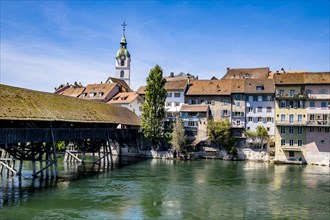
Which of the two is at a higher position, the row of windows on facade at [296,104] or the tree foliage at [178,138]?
the row of windows on facade at [296,104]

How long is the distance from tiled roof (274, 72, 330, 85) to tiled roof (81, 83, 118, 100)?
106ft

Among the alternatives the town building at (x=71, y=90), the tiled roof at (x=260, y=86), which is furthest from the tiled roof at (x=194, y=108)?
the town building at (x=71, y=90)

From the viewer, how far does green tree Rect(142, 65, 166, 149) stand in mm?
58531

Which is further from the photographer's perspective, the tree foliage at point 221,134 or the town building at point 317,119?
the tree foliage at point 221,134

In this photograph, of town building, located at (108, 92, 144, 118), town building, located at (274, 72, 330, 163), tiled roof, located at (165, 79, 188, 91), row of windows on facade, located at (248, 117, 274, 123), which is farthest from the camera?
town building, located at (108, 92, 144, 118)

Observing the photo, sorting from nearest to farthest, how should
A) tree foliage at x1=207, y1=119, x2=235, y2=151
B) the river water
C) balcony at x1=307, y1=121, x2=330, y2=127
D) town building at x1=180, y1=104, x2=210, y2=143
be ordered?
the river water, balcony at x1=307, y1=121, x2=330, y2=127, tree foliage at x1=207, y1=119, x2=235, y2=151, town building at x1=180, y1=104, x2=210, y2=143

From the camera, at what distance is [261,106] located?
59531 mm

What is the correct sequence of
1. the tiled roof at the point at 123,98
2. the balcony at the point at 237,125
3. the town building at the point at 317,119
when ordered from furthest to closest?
the tiled roof at the point at 123,98
the balcony at the point at 237,125
the town building at the point at 317,119

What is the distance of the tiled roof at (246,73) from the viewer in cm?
7462

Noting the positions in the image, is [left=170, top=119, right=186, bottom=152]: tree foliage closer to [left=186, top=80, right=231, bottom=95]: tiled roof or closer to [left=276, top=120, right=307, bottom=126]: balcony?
[left=186, top=80, right=231, bottom=95]: tiled roof

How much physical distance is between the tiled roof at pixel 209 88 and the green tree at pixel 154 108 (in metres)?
6.82

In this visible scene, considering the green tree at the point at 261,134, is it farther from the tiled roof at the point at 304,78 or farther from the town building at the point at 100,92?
the town building at the point at 100,92

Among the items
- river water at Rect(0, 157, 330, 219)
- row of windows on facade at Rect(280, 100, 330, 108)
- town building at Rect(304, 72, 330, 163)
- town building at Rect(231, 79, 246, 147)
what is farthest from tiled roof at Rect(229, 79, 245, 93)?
river water at Rect(0, 157, 330, 219)

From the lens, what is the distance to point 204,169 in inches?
1737
